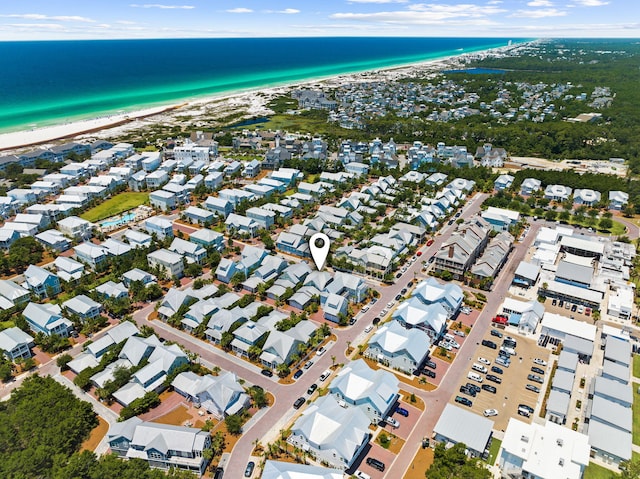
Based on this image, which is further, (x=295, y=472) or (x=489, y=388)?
(x=489, y=388)

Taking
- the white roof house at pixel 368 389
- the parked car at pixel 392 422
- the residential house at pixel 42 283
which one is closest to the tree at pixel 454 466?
the parked car at pixel 392 422

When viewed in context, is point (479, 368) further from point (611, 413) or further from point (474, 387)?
point (611, 413)

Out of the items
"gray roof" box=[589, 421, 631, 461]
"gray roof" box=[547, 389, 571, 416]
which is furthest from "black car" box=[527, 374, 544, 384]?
"gray roof" box=[589, 421, 631, 461]

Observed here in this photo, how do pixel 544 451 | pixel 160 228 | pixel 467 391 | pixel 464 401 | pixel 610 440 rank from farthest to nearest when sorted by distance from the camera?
pixel 160 228 → pixel 467 391 → pixel 464 401 → pixel 610 440 → pixel 544 451

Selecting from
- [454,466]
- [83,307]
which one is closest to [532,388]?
[454,466]

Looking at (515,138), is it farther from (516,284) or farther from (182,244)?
(182,244)

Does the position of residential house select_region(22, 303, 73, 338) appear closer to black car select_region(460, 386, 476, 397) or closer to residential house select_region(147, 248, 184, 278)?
residential house select_region(147, 248, 184, 278)
